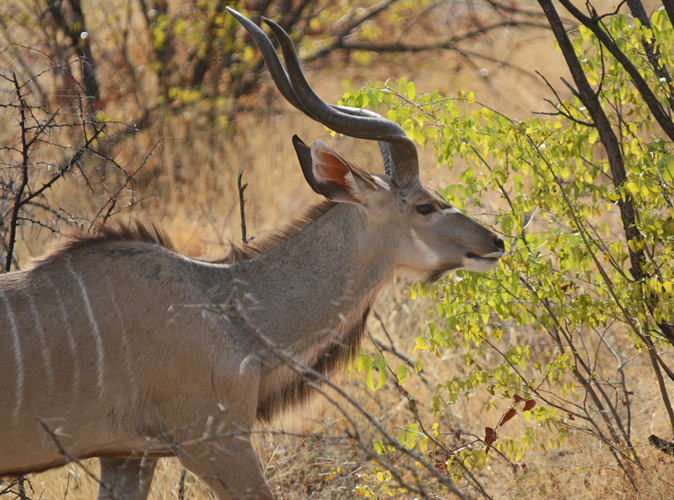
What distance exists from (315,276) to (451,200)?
71 centimetres

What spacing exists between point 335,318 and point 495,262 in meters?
0.74

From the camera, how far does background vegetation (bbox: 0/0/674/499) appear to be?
9.94 feet

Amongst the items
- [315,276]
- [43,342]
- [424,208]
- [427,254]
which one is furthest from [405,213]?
[43,342]

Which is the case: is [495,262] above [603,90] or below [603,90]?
below

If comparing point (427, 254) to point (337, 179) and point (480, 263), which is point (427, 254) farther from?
point (337, 179)

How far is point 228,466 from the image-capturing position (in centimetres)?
288

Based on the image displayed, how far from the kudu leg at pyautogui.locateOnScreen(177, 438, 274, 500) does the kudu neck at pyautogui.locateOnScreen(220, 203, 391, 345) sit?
495 mm

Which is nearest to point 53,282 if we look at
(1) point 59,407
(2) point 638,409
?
(1) point 59,407

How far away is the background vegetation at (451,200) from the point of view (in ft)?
9.94

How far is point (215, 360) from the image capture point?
9.53ft

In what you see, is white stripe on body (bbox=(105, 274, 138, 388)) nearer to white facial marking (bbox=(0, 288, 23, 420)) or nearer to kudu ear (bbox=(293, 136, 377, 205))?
white facial marking (bbox=(0, 288, 23, 420))

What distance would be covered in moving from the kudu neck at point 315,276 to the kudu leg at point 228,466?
0.49 metres

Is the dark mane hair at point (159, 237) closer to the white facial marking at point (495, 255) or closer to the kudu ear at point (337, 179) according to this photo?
the kudu ear at point (337, 179)

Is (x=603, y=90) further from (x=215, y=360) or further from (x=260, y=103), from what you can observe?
(x=260, y=103)
